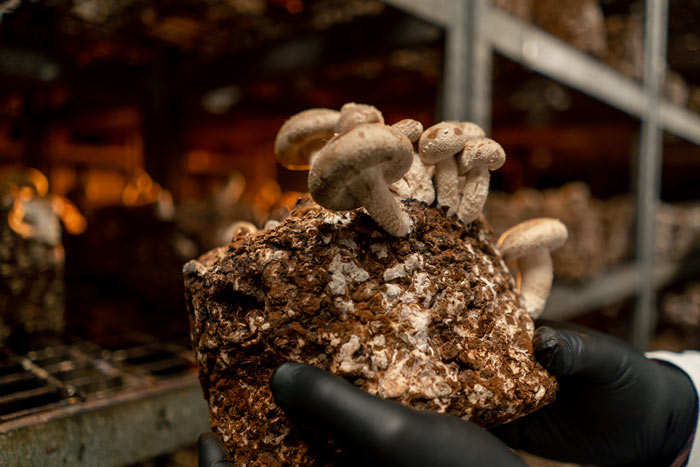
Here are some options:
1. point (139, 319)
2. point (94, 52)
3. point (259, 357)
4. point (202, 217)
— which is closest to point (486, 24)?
point (259, 357)

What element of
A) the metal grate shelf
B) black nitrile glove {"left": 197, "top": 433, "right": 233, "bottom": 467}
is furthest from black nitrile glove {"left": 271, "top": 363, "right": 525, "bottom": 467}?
the metal grate shelf

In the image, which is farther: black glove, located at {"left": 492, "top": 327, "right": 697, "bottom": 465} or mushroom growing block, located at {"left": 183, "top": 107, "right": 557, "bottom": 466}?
black glove, located at {"left": 492, "top": 327, "right": 697, "bottom": 465}

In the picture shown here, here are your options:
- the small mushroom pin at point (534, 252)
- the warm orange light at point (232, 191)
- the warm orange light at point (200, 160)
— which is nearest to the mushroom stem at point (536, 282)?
the small mushroom pin at point (534, 252)

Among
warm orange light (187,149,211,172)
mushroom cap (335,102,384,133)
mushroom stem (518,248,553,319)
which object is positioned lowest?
mushroom stem (518,248,553,319)

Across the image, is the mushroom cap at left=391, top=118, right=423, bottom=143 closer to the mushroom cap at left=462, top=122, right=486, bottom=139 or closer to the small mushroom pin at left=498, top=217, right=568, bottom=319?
the mushroom cap at left=462, top=122, right=486, bottom=139

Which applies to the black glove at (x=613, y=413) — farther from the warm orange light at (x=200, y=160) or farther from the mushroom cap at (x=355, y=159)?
the warm orange light at (x=200, y=160)

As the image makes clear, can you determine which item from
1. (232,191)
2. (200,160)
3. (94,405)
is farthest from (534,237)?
(200,160)

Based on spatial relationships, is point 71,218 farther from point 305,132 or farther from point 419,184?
point 419,184
